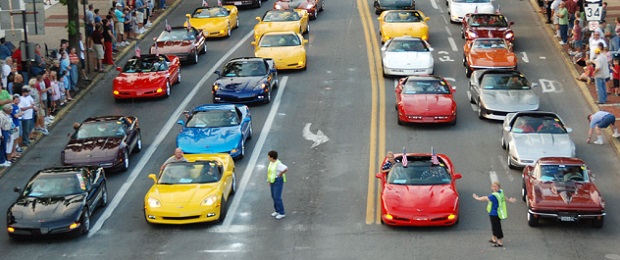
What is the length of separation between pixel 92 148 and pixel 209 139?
3.15m

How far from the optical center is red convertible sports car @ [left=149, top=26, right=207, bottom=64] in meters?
41.3

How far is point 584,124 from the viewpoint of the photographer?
3319cm

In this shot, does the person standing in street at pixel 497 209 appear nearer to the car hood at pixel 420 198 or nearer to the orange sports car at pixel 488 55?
the car hood at pixel 420 198

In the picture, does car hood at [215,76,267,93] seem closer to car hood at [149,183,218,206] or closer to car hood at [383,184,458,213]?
car hood at [149,183,218,206]

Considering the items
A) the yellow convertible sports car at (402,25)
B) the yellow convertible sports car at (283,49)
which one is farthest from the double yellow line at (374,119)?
the yellow convertible sports car at (283,49)

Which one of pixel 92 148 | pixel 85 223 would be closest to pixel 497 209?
pixel 85 223

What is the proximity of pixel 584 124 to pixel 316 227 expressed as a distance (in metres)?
12.0

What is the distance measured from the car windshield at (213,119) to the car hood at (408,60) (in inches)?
341

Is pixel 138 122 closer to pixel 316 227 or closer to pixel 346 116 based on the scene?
pixel 346 116

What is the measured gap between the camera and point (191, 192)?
25172 mm

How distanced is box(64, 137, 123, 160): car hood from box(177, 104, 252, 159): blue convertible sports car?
186 centimetres

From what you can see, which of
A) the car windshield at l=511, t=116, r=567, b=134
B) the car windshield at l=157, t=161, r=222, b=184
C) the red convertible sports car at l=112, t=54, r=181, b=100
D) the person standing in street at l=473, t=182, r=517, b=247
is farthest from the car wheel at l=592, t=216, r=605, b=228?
the red convertible sports car at l=112, t=54, r=181, b=100

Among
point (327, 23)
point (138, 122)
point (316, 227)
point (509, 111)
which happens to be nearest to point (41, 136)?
point (138, 122)

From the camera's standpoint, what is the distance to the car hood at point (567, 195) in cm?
2395
